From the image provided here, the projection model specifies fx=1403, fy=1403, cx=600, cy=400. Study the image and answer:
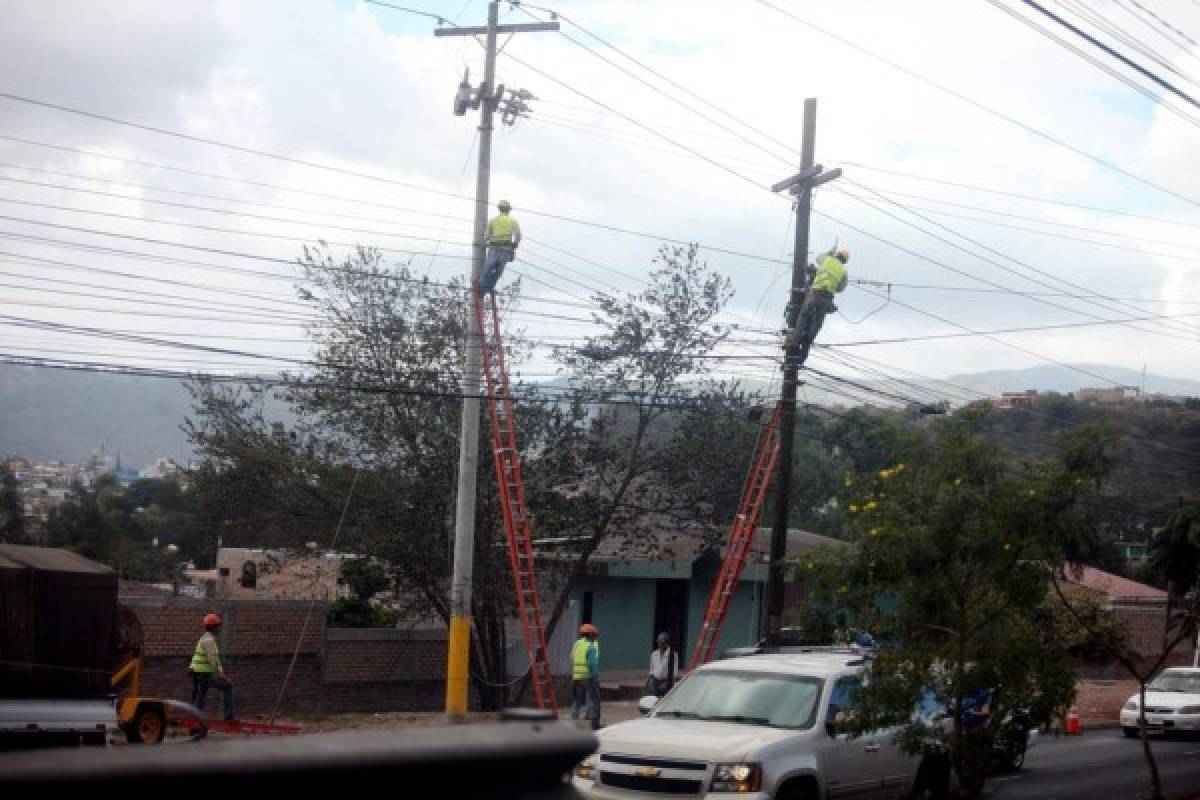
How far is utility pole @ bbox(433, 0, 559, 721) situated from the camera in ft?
69.9

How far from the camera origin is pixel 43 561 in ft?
50.2

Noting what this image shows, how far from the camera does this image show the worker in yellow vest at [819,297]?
21.9 m

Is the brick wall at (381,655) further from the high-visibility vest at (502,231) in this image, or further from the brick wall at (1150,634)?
the brick wall at (1150,634)

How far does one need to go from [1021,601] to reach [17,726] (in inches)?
371

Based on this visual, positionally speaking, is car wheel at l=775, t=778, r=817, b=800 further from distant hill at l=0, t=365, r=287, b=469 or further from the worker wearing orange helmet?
distant hill at l=0, t=365, r=287, b=469

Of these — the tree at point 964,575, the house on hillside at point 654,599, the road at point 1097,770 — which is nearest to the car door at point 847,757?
the tree at point 964,575

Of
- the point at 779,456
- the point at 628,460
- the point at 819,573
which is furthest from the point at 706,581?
the point at 819,573

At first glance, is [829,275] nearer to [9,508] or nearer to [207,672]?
[207,672]

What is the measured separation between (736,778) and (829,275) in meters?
12.3

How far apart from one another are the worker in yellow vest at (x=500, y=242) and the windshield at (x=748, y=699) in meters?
10.6

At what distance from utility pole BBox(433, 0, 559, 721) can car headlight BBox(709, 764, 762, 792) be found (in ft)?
33.8

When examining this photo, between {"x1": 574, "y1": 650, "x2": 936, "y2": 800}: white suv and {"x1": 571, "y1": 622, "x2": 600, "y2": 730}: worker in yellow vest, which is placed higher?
{"x1": 574, "y1": 650, "x2": 936, "y2": 800}: white suv

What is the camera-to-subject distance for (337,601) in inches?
1211

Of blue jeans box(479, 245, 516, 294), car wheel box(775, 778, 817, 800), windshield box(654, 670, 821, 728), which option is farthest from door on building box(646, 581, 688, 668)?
car wheel box(775, 778, 817, 800)
